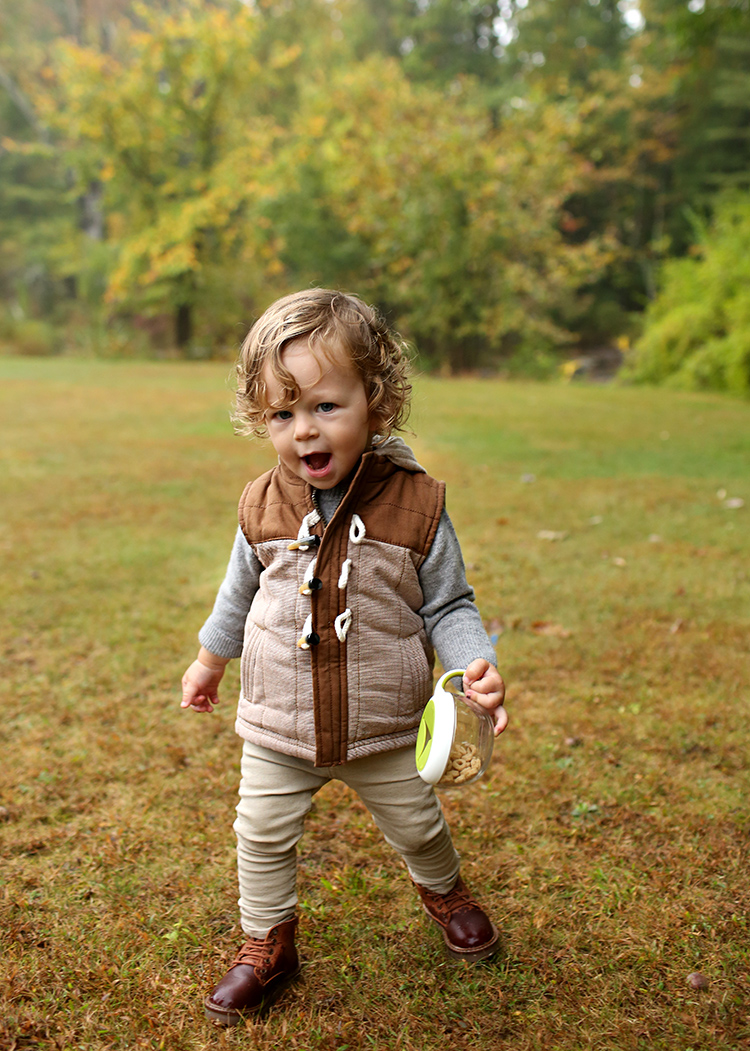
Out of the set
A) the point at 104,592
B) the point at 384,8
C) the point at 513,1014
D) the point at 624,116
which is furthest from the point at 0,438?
the point at 384,8

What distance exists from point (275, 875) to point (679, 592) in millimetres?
2886

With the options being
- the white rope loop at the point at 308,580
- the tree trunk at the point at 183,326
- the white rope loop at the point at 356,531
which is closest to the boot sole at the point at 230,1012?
the white rope loop at the point at 308,580

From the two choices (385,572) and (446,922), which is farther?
(446,922)

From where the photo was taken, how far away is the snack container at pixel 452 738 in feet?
5.02

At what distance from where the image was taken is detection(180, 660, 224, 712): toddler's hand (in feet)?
6.34

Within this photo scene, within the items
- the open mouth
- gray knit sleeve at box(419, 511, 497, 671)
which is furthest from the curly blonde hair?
gray knit sleeve at box(419, 511, 497, 671)

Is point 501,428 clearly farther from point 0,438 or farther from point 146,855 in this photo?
point 146,855

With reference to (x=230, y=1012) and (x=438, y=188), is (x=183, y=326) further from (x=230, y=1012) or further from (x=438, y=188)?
(x=230, y=1012)

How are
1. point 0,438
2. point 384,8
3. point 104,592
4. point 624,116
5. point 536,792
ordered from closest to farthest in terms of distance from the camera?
point 536,792
point 104,592
point 0,438
point 624,116
point 384,8

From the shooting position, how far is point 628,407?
1114cm

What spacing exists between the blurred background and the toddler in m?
11.5

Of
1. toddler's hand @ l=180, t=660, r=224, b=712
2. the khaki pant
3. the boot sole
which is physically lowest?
the boot sole

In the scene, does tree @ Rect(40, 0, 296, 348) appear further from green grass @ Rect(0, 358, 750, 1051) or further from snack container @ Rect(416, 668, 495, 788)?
snack container @ Rect(416, 668, 495, 788)

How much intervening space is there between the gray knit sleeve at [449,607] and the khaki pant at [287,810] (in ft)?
0.76
